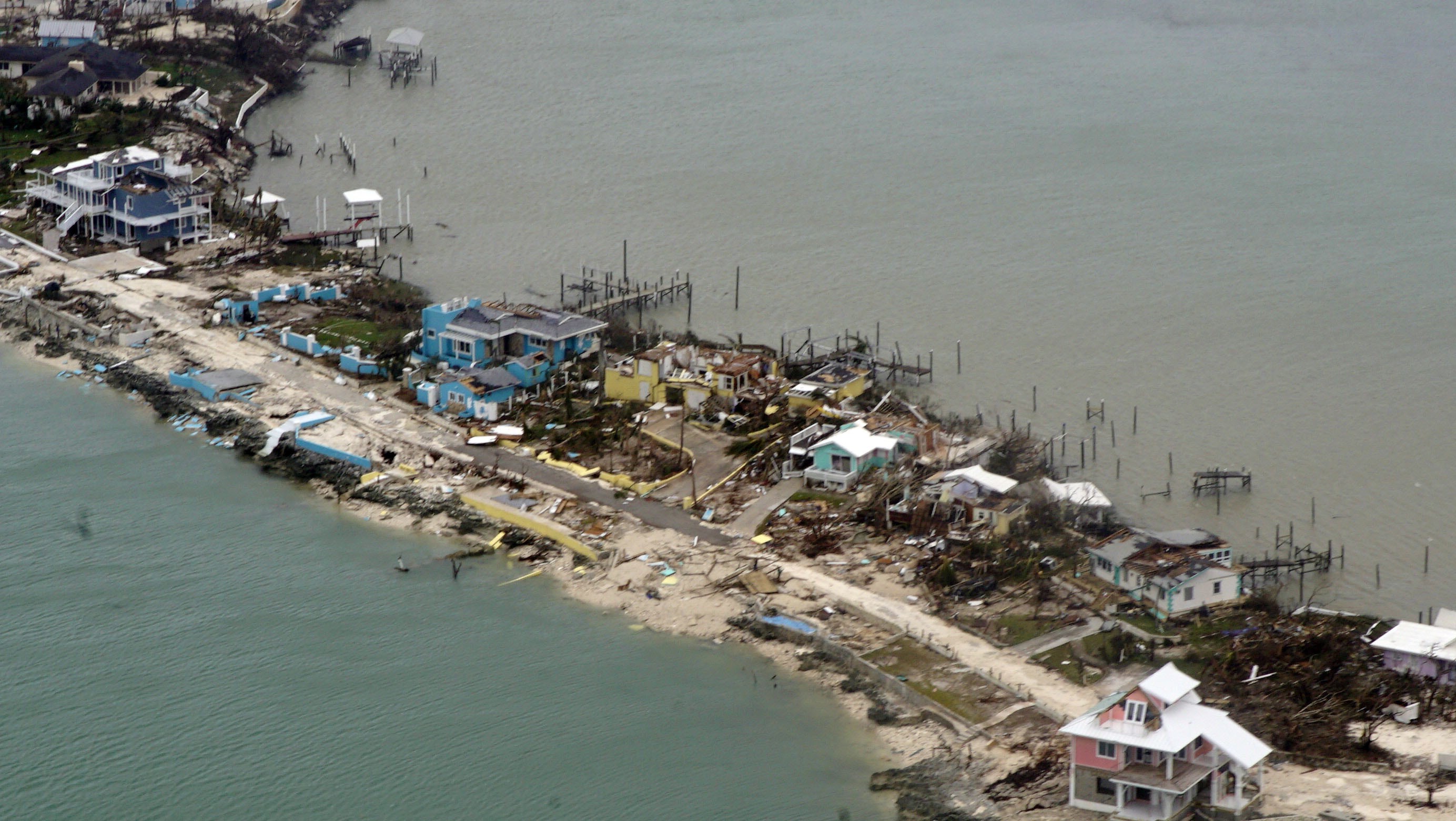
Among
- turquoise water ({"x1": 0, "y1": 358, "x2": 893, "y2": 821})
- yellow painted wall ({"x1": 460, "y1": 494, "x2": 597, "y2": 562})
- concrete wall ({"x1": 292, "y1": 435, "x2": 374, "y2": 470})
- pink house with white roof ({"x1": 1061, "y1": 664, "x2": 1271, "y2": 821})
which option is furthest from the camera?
concrete wall ({"x1": 292, "y1": 435, "x2": 374, "y2": 470})

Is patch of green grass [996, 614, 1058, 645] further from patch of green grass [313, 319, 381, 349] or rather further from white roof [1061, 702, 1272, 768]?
patch of green grass [313, 319, 381, 349]

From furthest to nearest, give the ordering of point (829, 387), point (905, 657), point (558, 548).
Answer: point (829, 387) → point (558, 548) → point (905, 657)

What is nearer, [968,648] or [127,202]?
[968,648]

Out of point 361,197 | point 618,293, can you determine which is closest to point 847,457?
point 618,293

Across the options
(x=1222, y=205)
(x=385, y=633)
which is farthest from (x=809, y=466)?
(x=1222, y=205)

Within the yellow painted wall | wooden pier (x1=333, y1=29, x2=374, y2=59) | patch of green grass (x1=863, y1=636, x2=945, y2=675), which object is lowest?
patch of green grass (x1=863, y1=636, x2=945, y2=675)

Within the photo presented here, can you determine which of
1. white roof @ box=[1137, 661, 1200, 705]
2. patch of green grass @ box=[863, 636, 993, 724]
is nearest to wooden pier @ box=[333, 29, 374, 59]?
patch of green grass @ box=[863, 636, 993, 724]

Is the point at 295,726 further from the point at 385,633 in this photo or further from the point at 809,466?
the point at 809,466

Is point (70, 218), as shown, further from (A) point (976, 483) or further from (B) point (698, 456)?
(A) point (976, 483)
